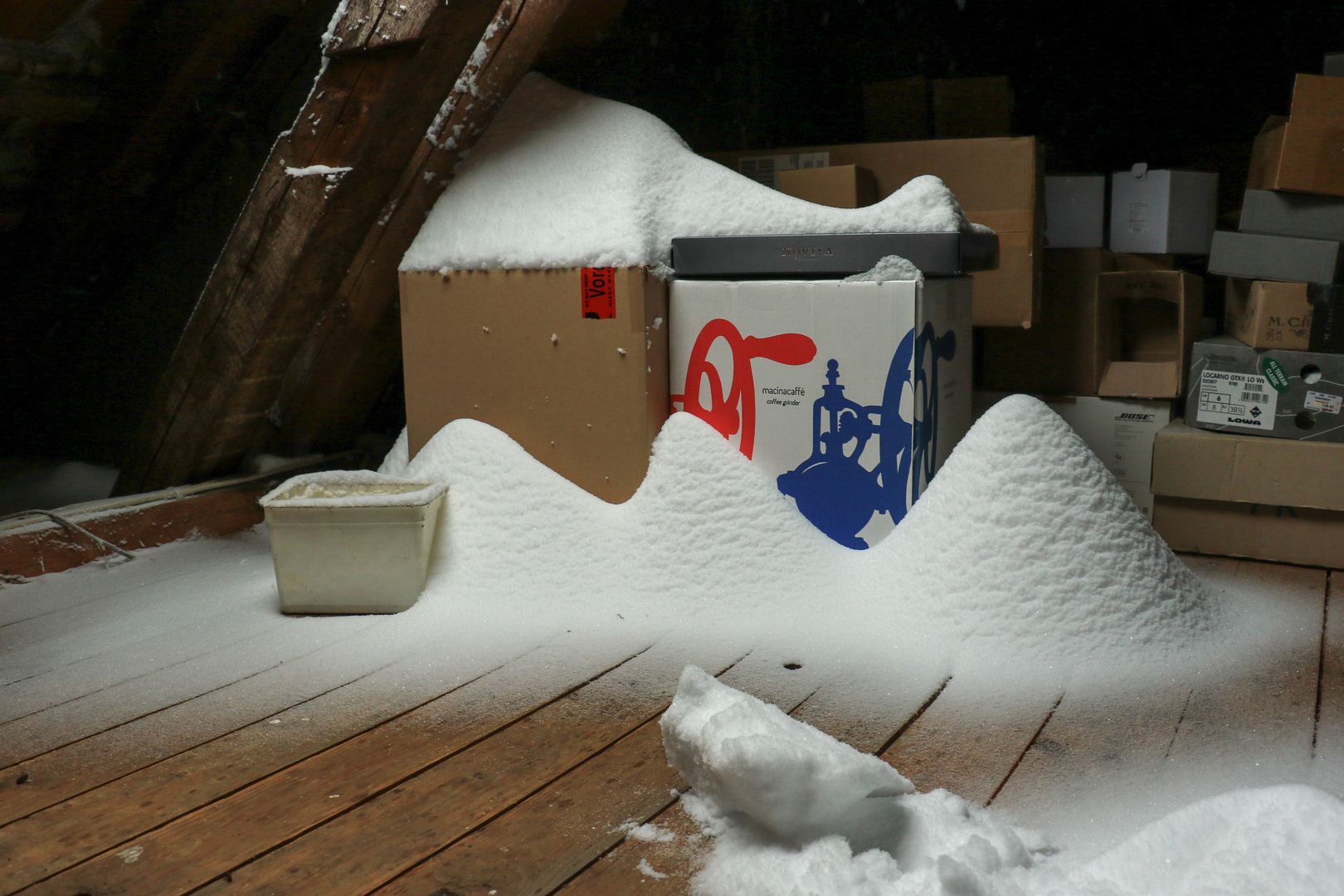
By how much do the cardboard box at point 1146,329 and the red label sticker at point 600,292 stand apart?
3.69 ft

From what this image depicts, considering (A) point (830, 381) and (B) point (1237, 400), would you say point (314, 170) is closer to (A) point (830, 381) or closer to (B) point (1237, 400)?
(A) point (830, 381)

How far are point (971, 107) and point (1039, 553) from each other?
1.30 meters

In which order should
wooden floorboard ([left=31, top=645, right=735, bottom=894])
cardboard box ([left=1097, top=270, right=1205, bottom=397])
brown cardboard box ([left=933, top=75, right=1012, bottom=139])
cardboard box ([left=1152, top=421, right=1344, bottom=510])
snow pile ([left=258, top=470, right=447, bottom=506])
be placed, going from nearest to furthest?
1. wooden floorboard ([left=31, top=645, right=735, bottom=894])
2. snow pile ([left=258, top=470, right=447, bottom=506])
3. cardboard box ([left=1152, top=421, right=1344, bottom=510])
4. cardboard box ([left=1097, top=270, right=1205, bottom=397])
5. brown cardboard box ([left=933, top=75, right=1012, bottom=139])

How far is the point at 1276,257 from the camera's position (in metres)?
1.99

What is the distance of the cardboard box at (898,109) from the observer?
7.80 feet

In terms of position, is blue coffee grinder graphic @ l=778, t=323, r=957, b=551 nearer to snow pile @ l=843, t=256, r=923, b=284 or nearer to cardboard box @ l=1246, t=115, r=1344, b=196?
snow pile @ l=843, t=256, r=923, b=284

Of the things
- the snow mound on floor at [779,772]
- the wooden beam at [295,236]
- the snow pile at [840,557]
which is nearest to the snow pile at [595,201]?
the wooden beam at [295,236]

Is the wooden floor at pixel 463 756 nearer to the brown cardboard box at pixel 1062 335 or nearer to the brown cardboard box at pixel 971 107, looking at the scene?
the brown cardboard box at pixel 1062 335

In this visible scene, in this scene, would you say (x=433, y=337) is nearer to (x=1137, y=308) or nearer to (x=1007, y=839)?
(x=1007, y=839)

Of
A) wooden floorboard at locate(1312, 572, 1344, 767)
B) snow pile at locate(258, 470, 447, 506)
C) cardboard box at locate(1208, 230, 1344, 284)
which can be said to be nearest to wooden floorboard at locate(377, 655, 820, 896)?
snow pile at locate(258, 470, 447, 506)

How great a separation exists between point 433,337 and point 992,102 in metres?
1.41

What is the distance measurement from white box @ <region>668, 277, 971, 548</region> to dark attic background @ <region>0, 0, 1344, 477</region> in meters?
0.71

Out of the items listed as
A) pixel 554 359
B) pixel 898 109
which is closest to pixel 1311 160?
pixel 898 109

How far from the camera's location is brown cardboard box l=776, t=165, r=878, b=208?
6.40ft
